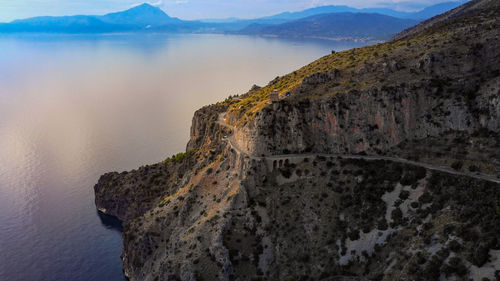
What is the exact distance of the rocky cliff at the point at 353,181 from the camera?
3934cm

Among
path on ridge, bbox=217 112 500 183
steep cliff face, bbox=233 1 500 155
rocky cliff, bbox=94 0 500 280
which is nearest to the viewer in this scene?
rocky cliff, bbox=94 0 500 280

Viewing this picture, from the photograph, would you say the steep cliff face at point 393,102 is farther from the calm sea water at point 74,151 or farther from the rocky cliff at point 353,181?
the calm sea water at point 74,151

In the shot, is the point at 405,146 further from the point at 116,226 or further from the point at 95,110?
the point at 95,110

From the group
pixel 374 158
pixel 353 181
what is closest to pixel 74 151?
pixel 353 181

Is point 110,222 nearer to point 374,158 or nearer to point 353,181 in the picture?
point 353,181

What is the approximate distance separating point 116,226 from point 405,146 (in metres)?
50.1

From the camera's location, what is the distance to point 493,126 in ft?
153

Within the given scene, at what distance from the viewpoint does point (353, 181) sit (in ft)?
159

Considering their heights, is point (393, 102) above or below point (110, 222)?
above

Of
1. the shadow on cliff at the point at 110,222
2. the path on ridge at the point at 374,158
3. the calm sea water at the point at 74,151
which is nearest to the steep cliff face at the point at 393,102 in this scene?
the path on ridge at the point at 374,158

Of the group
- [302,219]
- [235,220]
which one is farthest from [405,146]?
[235,220]

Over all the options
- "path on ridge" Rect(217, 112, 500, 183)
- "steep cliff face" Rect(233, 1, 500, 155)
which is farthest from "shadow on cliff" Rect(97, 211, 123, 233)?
"steep cliff face" Rect(233, 1, 500, 155)

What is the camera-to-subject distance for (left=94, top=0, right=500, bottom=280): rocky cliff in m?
39.3

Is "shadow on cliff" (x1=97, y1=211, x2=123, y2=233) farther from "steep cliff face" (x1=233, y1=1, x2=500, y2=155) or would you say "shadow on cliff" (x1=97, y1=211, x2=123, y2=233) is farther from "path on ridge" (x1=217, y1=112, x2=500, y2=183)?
"steep cliff face" (x1=233, y1=1, x2=500, y2=155)
